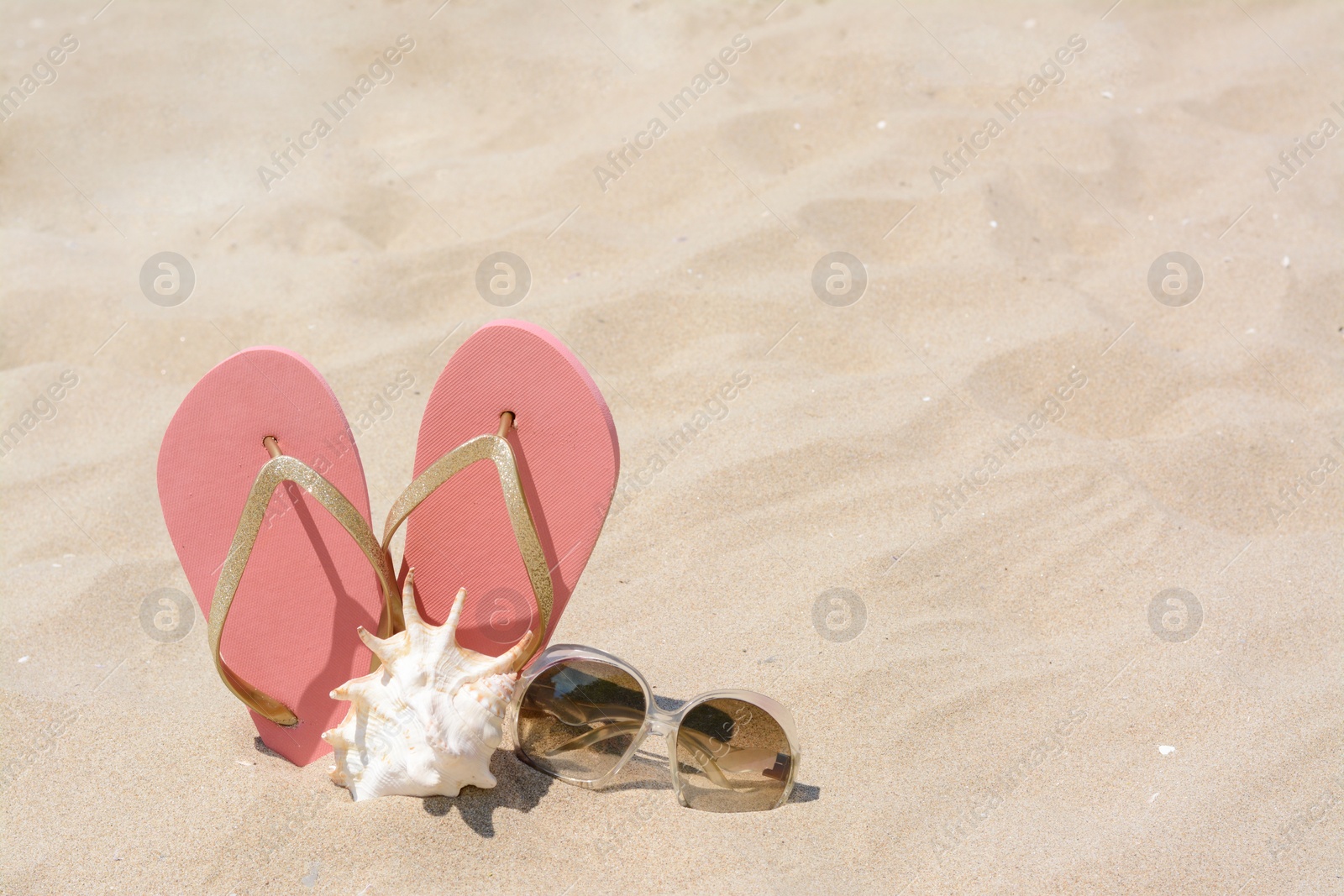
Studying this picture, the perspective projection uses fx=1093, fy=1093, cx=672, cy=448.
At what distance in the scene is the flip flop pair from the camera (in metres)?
1.76

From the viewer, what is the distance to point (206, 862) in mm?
1692

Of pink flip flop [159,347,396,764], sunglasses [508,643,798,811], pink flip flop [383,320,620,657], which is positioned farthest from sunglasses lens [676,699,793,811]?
pink flip flop [159,347,396,764]

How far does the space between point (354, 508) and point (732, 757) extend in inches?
28.1

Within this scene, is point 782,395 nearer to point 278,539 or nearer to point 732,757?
point 732,757

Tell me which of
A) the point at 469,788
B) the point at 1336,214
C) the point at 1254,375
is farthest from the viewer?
the point at 1336,214

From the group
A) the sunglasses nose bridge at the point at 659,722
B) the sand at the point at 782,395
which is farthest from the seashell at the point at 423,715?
the sunglasses nose bridge at the point at 659,722

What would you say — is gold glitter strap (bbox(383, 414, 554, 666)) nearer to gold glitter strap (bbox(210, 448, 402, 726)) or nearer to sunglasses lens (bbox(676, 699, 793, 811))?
gold glitter strap (bbox(210, 448, 402, 726))

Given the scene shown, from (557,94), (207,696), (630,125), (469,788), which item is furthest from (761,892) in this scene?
(557,94)

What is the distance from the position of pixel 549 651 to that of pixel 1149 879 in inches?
39.3

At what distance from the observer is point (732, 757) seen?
5.72ft

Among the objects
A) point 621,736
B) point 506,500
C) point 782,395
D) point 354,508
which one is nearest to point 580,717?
point 621,736

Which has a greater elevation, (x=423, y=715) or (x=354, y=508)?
(x=354, y=508)

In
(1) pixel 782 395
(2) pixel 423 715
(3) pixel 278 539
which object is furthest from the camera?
(1) pixel 782 395

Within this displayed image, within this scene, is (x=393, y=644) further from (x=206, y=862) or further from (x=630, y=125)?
(x=630, y=125)
